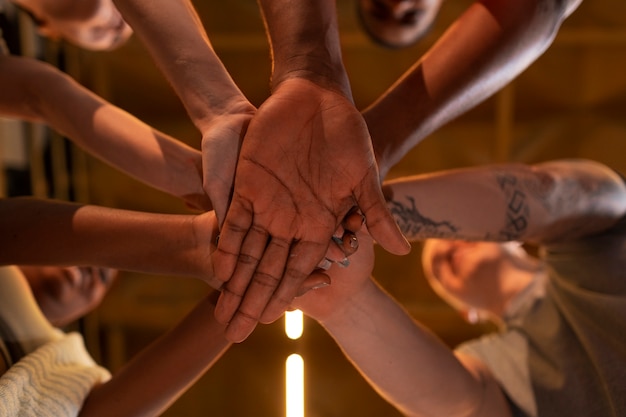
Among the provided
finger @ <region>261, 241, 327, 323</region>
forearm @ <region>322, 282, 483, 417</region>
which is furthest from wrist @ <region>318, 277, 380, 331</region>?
finger @ <region>261, 241, 327, 323</region>

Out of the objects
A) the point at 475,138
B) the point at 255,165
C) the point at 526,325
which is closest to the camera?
the point at 255,165

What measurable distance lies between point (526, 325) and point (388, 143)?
0.60 m

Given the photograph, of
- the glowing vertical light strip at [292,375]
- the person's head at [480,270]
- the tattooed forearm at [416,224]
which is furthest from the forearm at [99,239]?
the glowing vertical light strip at [292,375]

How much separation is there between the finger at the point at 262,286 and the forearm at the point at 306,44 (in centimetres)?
25

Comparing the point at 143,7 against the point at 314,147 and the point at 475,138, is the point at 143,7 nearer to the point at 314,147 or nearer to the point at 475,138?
the point at 314,147

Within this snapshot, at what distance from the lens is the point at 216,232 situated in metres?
0.95

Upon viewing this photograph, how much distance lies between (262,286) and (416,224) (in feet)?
1.11

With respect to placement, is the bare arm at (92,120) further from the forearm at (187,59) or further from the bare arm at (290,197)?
the bare arm at (290,197)

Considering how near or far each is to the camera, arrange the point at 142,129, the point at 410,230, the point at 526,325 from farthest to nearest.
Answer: the point at 526,325 → the point at 142,129 → the point at 410,230

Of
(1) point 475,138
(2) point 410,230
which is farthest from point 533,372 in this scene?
(1) point 475,138

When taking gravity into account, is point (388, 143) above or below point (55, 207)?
above

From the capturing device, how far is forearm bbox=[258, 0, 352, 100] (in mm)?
962

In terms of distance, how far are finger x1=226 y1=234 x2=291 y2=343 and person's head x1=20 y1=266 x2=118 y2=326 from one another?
27.4 inches

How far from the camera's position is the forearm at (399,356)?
3.36 feet
